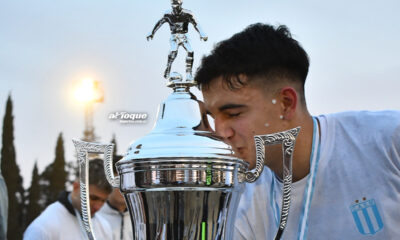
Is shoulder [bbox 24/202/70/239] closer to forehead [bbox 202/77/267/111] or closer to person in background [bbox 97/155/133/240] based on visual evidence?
person in background [bbox 97/155/133/240]

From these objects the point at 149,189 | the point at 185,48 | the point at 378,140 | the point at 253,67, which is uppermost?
the point at 253,67

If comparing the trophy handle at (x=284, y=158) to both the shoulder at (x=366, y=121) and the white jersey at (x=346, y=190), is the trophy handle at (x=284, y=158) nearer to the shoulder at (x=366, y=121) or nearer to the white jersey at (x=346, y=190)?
the white jersey at (x=346, y=190)

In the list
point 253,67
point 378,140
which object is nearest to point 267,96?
point 253,67

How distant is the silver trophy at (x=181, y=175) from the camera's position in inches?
41.6

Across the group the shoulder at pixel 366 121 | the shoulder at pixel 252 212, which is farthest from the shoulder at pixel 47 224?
the shoulder at pixel 366 121

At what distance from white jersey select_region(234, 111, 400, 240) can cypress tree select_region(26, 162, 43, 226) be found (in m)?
20.7

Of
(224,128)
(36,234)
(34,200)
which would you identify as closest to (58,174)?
(34,200)

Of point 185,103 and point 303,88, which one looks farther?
point 303,88

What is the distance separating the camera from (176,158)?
3.42ft

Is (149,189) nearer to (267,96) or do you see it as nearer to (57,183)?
(267,96)

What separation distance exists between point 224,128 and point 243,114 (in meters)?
0.14

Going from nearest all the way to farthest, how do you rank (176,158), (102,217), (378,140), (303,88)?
(176,158) → (378,140) → (303,88) → (102,217)

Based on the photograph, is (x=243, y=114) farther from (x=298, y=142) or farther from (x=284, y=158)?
(x=284, y=158)

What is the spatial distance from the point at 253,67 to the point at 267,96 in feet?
0.38
